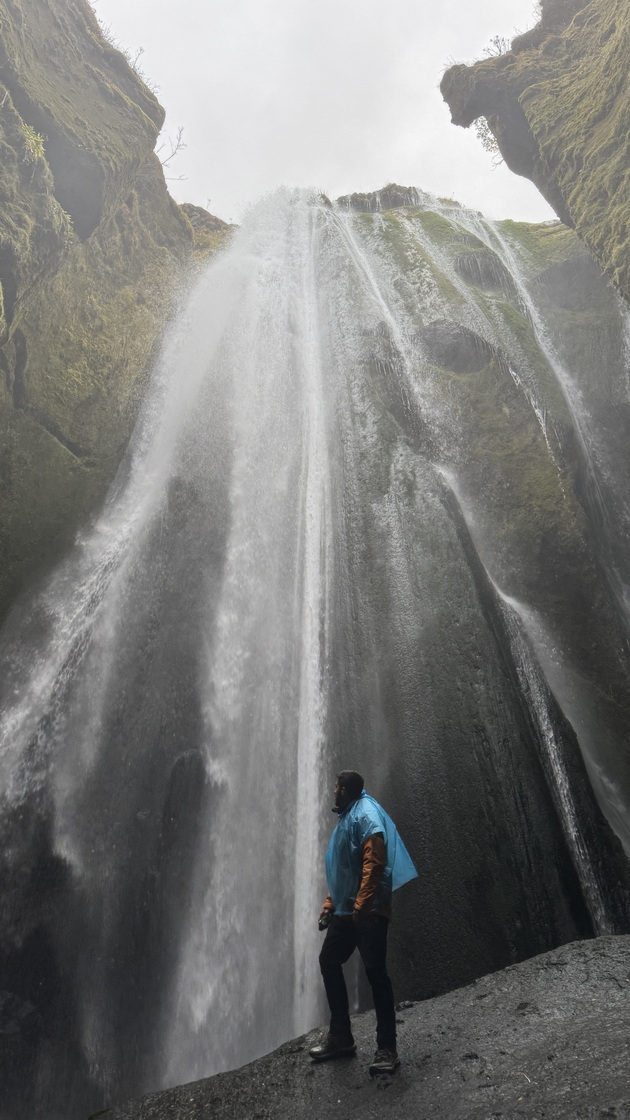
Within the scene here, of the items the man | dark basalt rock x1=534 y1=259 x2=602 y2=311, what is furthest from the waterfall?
the man

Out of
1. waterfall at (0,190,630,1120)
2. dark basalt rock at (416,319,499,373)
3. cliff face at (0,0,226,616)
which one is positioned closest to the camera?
waterfall at (0,190,630,1120)

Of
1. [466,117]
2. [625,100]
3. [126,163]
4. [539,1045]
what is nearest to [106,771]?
[539,1045]

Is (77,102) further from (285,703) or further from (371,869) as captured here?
(371,869)

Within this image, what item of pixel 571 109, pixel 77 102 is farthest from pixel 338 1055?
pixel 571 109

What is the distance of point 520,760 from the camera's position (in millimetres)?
7211

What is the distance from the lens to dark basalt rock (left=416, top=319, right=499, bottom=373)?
12.6 meters

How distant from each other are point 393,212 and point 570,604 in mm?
15393

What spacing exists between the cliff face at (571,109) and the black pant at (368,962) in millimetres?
9761

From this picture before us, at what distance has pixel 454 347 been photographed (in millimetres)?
12977

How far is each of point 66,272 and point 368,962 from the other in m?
11.0

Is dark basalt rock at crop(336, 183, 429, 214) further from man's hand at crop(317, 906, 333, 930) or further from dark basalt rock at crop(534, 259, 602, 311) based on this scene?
man's hand at crop(317, 906, 333, 930)

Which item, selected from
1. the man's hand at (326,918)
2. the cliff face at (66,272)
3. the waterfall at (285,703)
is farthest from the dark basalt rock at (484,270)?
the man's hand at (326,918)

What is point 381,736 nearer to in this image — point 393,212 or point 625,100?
point 625,100

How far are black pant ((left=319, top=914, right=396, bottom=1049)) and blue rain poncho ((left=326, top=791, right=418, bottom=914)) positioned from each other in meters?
0.14
